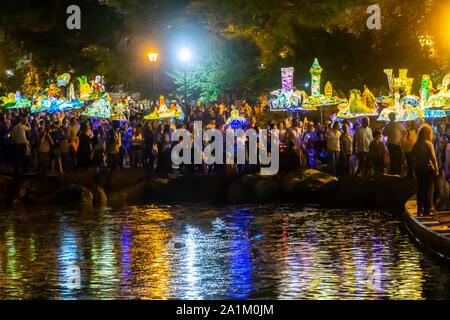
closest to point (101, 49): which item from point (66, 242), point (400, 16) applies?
point (400, 16)

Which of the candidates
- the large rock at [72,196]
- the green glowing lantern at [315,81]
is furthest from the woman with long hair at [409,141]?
the green glowing lantern at [315,81]

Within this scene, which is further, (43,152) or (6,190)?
(43,152)

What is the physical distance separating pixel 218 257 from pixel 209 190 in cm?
1179

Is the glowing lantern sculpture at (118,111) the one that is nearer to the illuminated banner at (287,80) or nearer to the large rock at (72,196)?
the illuminated banner at (287,80)

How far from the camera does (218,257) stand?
13.8m

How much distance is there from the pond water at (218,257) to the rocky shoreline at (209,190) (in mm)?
1466

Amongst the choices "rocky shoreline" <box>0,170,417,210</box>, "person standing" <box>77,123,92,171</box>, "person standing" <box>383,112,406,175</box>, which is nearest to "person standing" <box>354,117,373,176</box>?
"person standing" <box>383,112,406,175</box>

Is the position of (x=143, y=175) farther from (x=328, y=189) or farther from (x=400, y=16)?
(x=400, y=16)

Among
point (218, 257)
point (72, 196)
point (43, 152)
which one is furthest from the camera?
point (43, 152)

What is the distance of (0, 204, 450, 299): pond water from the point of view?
1113 cm

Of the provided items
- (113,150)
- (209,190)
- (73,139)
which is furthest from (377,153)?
(73,139)

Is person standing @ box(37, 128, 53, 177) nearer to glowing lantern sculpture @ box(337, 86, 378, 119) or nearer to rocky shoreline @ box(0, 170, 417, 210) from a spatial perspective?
rocky shoreline @ box(0, 170, 417, 210)

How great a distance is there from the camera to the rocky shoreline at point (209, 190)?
21516mm

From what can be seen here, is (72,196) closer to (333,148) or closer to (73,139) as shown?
(73,139)
